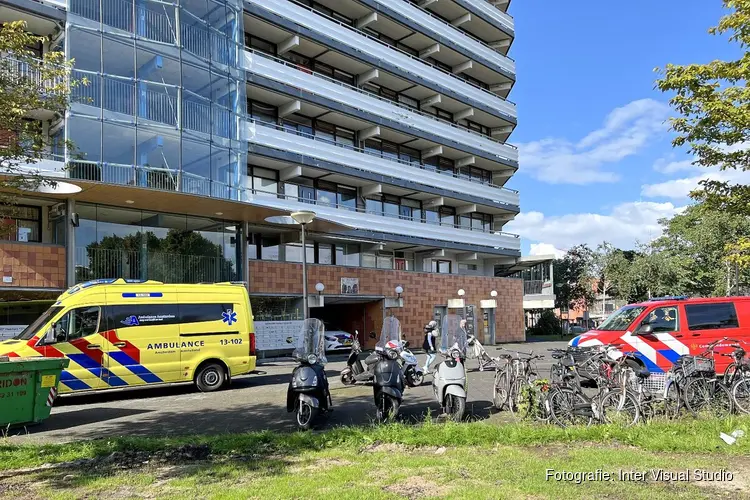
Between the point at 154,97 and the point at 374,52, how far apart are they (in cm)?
1602

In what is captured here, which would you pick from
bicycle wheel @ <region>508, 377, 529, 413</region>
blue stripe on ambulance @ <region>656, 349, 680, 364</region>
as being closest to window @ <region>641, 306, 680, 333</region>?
blue stripe on ambulance @ <region>656, 349, 680, 364</region>

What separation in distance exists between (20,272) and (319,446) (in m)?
15.2

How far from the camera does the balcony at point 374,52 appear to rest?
1168 inches

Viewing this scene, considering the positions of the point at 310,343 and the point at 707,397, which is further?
the point at 310,343

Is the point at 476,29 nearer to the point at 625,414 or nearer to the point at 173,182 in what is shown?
the point at 173,182

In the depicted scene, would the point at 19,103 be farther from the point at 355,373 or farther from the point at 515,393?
the point at 355,373

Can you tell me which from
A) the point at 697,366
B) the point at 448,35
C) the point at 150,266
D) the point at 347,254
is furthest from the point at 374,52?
the point at 697,366

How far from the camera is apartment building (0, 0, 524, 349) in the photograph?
2041 cm

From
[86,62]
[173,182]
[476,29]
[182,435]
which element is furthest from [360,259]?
[182,435]

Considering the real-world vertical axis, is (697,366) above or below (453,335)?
below

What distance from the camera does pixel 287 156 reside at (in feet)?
93.9

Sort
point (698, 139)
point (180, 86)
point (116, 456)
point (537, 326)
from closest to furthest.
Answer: point (116, 456)
point (698, 139)
point (180, 86)
point (537, 326)

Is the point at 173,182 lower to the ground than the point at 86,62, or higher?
lower

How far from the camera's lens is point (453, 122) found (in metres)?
42.2
